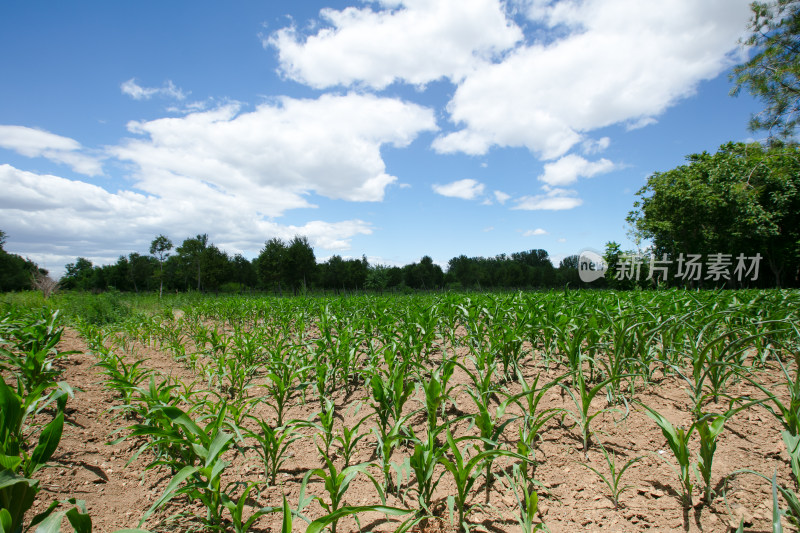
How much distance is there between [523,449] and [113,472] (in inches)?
97.0

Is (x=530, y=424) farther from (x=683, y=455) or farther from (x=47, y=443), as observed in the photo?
(x=47, y=443)

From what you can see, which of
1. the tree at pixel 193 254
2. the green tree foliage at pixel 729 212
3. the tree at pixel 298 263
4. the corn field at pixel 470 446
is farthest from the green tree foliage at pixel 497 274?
the corn field at pixel 470 446

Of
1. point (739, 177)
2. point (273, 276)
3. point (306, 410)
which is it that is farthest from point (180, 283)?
point (739, 177)

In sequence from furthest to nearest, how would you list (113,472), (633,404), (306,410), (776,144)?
(776,144) < (306,410) < (633,404) < (113,472)

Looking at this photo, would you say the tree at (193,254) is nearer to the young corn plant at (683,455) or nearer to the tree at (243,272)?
the tree at (243,272)

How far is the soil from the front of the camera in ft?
4.95

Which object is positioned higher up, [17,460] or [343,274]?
[343,274]

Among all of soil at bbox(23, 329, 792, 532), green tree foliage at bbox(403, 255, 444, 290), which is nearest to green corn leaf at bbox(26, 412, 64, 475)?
soil at bbox(23, 329, 792, 532)

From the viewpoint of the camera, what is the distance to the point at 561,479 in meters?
1.79

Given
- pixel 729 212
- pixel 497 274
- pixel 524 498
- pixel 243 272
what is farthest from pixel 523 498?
pixel 497 274

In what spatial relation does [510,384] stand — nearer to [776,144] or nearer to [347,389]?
[347,389]

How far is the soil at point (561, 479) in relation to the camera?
1508mm

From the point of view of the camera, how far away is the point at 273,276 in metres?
33.8

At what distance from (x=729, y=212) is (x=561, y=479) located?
24.2 m
